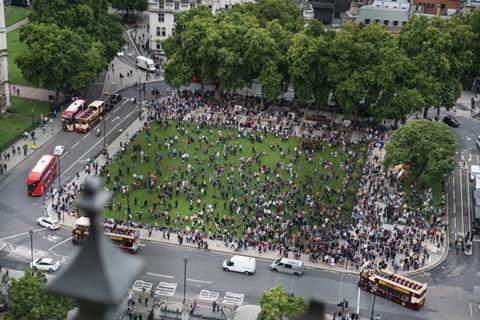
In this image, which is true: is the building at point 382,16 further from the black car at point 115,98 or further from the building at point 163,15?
the black car at point 115,98

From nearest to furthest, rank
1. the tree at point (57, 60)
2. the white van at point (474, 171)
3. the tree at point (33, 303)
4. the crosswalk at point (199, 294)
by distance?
the tree at point (33, 303), the crosswalk at point (199, 294), the white van at point (474, 171), the tree at point (57, 60)

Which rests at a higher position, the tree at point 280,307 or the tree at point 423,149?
the tree at point 423,149

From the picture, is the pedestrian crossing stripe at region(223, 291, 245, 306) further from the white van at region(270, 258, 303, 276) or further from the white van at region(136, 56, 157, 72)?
the white van at region(136, 56, 157, 72)

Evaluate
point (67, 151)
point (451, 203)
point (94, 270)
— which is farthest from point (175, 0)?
point (94, 270)

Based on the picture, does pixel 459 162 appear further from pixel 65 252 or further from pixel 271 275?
pixel 65 252

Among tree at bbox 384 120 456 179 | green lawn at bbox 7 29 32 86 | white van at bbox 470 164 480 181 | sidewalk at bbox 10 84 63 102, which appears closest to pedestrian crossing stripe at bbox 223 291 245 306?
tree at bbox 384 120 456 179

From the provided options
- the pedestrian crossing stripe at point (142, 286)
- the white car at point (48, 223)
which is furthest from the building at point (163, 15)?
the pedestrian crossing stripe at point (142, 286)

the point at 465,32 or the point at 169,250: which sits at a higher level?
the point at 465,32
